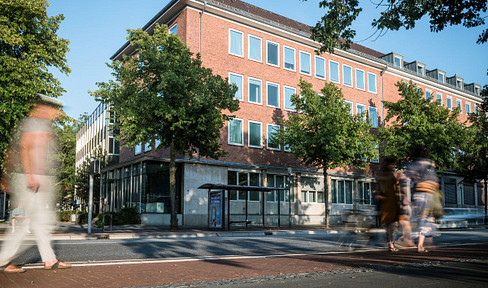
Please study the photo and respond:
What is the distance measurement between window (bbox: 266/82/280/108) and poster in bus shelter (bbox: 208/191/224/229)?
1257cm

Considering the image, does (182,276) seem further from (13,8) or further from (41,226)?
(13,8)

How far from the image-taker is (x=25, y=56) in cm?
2366

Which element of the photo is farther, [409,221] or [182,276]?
[409,221]

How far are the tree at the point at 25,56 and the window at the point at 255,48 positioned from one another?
12848 mm

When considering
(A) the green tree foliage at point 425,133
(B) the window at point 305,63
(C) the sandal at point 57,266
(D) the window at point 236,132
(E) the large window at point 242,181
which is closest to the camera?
(C) the sandal at point 57,266

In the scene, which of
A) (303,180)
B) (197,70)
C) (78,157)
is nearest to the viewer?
(197,70)

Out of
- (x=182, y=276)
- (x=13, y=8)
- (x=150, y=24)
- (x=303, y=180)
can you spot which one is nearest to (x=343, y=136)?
(x=303, y=180)

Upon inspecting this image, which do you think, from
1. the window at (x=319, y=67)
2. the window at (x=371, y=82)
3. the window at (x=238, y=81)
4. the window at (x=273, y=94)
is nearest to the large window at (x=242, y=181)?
Result: the window at (x=238, y=81)

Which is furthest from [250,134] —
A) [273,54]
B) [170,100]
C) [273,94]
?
[170,100]

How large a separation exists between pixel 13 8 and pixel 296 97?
691 inches

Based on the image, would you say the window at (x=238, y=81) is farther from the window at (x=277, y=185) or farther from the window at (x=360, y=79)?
the window at (x=360, y=79)

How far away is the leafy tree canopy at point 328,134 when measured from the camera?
89.0ft

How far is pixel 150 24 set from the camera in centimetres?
3319

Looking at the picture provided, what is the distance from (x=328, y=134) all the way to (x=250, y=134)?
6.62 m
